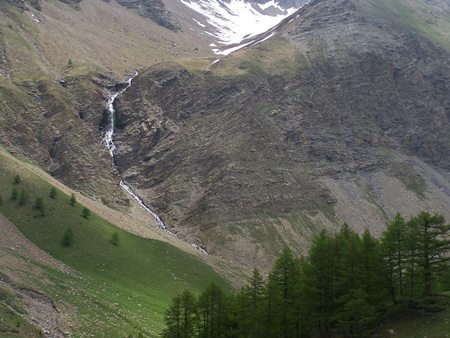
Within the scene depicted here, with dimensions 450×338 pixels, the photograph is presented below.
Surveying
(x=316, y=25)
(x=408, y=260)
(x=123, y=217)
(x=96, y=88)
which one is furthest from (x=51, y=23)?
(x=408, y=260)

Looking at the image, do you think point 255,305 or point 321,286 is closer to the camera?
point 321,286

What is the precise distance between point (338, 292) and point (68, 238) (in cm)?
4704

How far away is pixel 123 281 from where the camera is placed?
7506cm

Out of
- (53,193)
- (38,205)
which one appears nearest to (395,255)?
(38,205)

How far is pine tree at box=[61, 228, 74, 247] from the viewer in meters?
77.8

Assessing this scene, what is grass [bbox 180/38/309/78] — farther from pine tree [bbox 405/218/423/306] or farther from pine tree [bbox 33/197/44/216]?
pine tree [bbox 405/218/423/306]

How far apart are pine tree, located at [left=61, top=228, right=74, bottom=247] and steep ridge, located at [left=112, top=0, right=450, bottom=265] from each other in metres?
39.2

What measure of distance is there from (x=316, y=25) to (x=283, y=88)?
49773 millimetres

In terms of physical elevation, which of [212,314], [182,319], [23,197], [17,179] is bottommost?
[182,319]

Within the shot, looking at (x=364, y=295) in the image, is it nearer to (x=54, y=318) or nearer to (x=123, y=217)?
(x=54, y=318)

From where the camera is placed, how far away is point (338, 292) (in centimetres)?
4322

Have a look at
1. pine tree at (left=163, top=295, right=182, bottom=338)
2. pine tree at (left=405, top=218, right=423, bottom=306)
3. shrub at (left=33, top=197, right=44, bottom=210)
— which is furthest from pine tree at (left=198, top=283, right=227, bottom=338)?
shrub at (left=33, top=197, right=44, bottom=210)

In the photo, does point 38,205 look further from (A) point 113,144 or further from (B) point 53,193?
(A) point 113,144

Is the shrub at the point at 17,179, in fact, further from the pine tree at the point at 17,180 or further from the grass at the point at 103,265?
the grass at the point at 103,265
